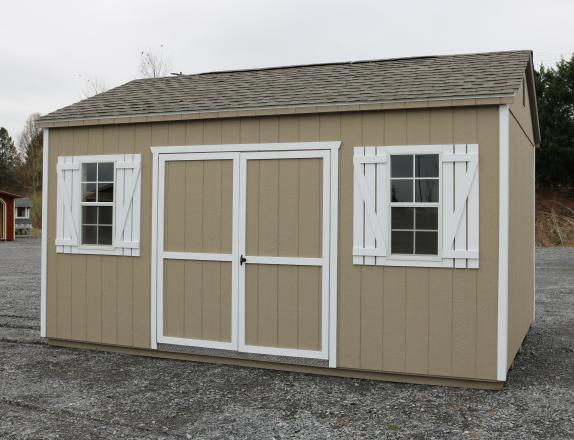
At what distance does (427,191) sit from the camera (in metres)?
5.78

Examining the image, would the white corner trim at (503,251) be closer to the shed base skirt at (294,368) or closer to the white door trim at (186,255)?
the shed base skirt at (294,368)

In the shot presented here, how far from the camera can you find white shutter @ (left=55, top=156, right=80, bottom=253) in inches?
283

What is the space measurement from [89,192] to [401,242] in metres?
3.50

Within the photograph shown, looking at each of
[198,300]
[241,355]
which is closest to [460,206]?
[241,355]

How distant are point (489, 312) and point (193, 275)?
9.58ft

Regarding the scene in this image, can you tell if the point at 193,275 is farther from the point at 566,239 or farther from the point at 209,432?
the point at 566,239

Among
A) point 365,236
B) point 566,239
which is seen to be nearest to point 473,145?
point 365,236

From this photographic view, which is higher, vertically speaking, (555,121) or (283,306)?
(555,121)

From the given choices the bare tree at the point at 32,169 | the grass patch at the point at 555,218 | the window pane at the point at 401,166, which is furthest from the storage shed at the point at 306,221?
the bare tree at the point at 32,169

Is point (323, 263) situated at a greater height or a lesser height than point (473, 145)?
lesser

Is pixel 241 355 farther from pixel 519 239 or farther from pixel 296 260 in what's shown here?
pixel 519 239

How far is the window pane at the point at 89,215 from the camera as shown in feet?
23.5

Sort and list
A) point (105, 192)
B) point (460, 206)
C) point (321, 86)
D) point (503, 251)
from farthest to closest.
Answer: point (105, 192), point (321, 86), point (460, 206), point (503, 251)

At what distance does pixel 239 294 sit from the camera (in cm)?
644
